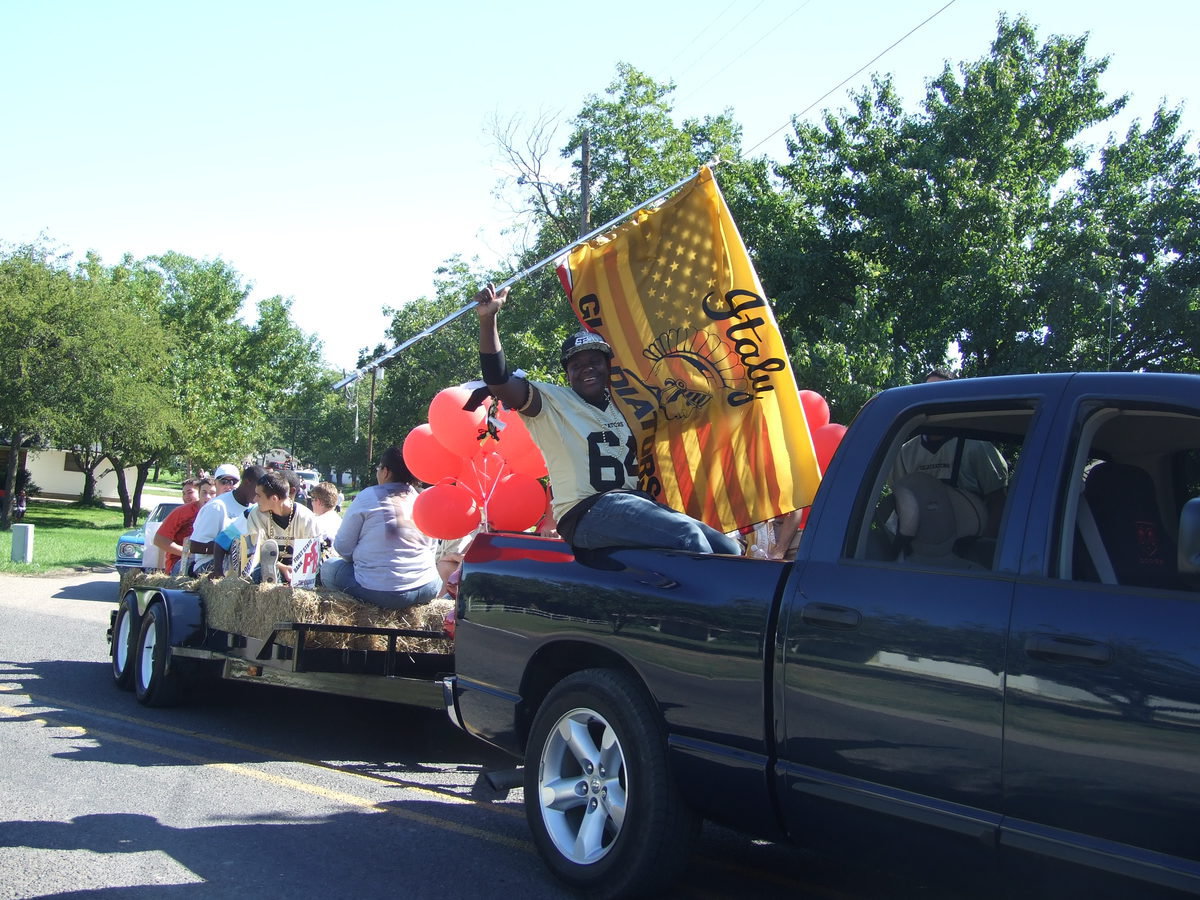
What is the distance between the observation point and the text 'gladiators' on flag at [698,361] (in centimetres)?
659

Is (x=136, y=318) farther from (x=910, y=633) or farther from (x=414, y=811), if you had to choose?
(x=910, y=633)

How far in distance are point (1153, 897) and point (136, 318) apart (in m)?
38.0

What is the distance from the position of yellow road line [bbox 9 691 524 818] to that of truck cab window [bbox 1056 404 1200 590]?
3334 mm

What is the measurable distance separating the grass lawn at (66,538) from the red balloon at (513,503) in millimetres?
15978

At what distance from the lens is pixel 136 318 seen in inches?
1447

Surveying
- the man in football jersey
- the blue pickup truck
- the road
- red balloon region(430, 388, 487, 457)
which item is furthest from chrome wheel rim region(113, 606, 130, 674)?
the blue pickup truck

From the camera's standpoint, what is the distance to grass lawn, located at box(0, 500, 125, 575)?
2203cm

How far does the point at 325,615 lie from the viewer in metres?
6.82

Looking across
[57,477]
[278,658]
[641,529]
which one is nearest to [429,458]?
[278,658]

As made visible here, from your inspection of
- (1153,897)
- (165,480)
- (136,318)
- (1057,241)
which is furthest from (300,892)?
(165,480)

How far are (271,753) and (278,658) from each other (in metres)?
0.56

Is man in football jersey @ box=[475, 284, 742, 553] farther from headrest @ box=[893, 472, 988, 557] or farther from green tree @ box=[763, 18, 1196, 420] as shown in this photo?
green tree @ box=[763, 18, 1196, 420]

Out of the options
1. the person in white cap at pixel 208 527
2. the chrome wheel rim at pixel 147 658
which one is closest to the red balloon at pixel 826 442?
the person in white cap at pixel 208 527

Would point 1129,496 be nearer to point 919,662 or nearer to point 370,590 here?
point 919,662
